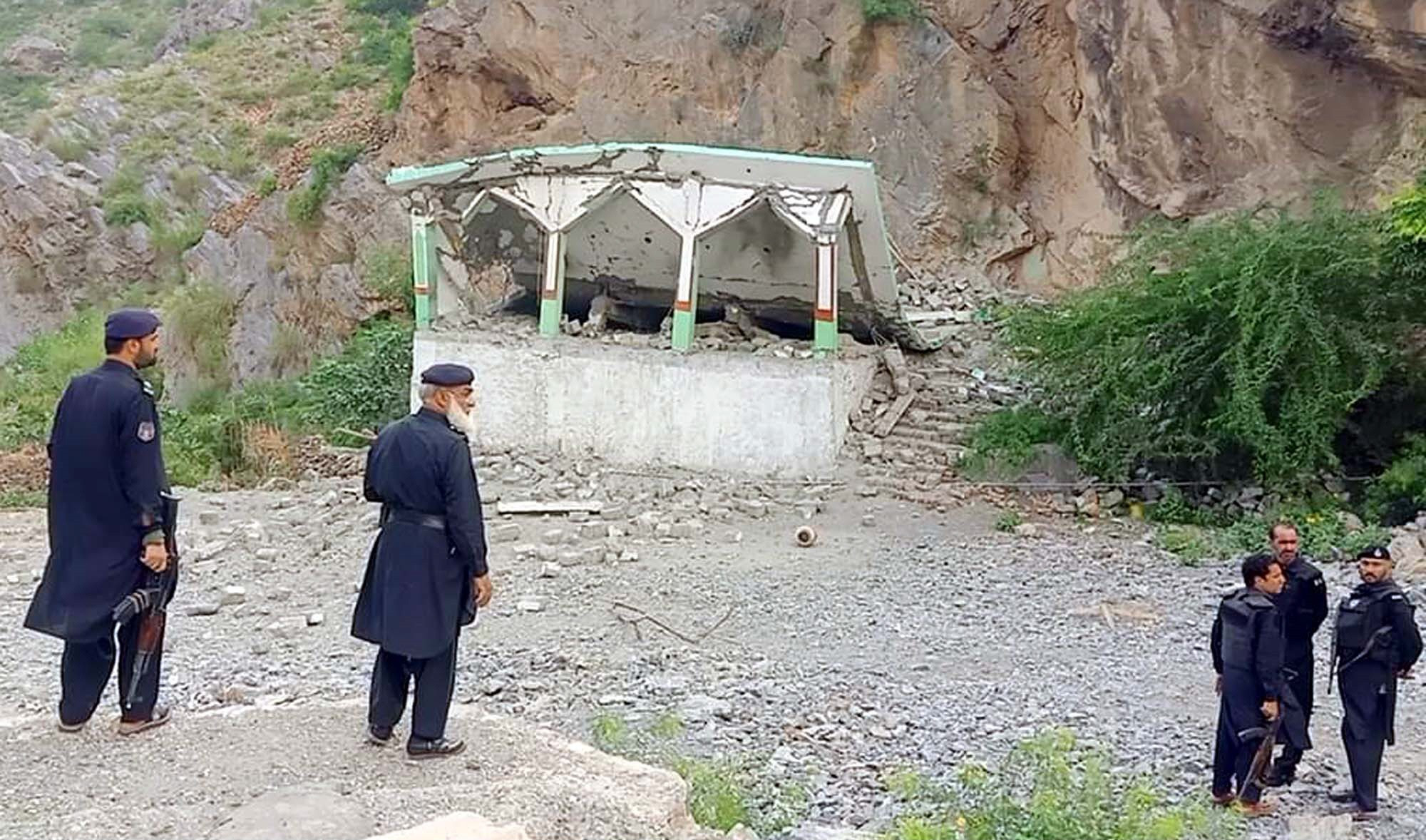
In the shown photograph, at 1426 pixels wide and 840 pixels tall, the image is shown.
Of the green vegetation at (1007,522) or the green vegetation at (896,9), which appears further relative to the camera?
the green vegetation at (896,9)

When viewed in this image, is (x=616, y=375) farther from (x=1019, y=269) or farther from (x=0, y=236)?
(x=0, y=236)

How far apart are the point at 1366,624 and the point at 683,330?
9.68 meters

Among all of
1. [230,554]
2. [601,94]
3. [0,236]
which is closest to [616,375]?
[230,554]

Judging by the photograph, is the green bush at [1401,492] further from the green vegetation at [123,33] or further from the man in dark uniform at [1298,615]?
the green vegetation at [123,33]

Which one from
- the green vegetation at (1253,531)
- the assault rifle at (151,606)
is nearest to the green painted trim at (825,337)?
the green vegetation at (1253,531)

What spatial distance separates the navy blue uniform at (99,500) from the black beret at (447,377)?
3.46ft

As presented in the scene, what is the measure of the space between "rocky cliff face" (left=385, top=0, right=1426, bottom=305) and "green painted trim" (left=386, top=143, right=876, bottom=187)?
6.30 m

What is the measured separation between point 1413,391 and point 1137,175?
8.32m

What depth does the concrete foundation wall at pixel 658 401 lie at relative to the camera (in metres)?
14.9

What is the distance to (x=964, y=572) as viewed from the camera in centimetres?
1149

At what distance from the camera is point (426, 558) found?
17.9 feet

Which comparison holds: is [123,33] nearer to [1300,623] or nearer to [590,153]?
[590,153]

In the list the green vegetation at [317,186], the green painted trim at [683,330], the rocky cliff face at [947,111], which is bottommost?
the green painted trim at [683,330]

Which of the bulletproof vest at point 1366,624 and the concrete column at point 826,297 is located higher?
the concrete column at point 826,297
